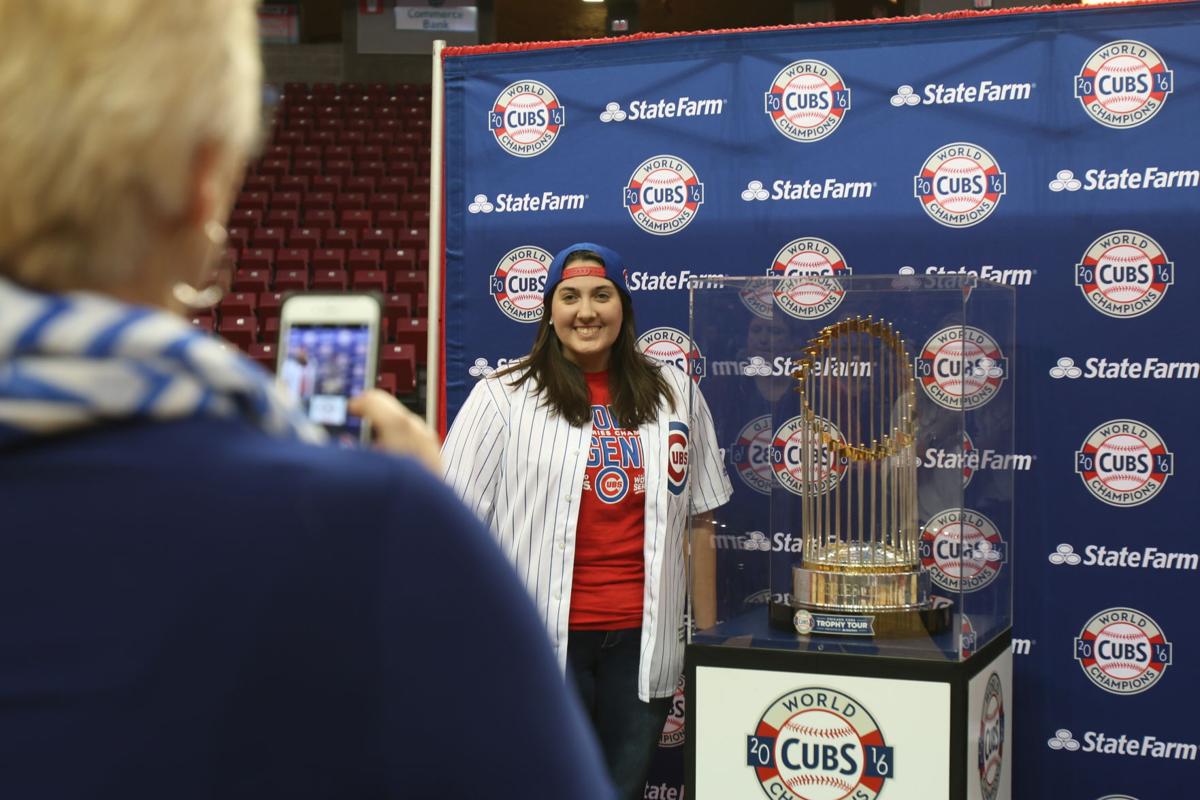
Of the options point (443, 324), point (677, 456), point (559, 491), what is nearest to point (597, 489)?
point (559, 491)

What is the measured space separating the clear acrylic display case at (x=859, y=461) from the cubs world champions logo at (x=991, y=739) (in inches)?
5.6

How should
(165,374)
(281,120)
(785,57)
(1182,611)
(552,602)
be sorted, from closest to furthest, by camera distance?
1. (165,374)
2. (552,602)
3. (1182,611)
4. (785,57)
5. (281,120)

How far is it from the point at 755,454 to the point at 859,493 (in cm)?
35

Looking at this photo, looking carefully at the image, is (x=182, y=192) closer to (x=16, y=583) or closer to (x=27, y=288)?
(x=27, y=288)

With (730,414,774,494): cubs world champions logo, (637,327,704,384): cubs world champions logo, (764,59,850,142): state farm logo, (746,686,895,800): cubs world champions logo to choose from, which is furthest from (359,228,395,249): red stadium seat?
(746,686,895,800): cubs world champions logo

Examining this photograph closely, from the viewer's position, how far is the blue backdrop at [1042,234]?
11.4 ft

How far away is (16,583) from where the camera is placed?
542 millimetres

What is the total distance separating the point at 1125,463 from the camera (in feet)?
11.4

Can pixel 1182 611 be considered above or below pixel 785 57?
below

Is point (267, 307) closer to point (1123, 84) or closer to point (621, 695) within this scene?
point (621, 695)

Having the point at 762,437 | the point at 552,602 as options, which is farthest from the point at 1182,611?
the point at 552,602

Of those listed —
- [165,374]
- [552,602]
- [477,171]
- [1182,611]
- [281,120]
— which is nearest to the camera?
[165,374]

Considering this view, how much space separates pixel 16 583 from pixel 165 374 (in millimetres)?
109

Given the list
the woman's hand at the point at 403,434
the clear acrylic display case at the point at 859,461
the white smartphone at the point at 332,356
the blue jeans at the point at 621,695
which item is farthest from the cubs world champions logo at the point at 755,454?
the woman's hand at the point at 403,434
